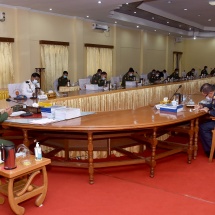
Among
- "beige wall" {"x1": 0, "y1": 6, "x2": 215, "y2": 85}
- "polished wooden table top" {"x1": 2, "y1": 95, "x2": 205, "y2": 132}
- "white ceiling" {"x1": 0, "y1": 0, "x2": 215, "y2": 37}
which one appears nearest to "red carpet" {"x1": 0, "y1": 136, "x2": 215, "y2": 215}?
"polished wooden table top" {"x1": 2, "y1": 95, "x2": 205, "y2": 132}

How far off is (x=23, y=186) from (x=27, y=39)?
5.79m

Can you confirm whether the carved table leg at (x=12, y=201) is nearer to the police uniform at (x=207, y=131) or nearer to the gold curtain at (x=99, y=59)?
the police uniform at (x=207, y=131)

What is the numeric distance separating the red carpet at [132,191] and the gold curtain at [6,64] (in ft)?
15.3

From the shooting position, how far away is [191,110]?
12.6ft

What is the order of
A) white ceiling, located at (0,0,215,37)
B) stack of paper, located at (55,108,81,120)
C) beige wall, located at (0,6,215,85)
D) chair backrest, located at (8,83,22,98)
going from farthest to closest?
beige wall, located at (0,6,215,85) → white ceiling, located at (0,0,215,37) → chair backrest, located at (8,83,22,98) → stack of paper, located at (55,108,81,120)

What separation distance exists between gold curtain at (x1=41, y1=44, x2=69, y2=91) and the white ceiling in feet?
3.39

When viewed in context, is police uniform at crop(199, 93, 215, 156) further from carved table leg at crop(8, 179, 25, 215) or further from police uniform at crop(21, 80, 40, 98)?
police uniform at crop(21, 80, 40, 98)

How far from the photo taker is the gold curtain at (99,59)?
401 inches

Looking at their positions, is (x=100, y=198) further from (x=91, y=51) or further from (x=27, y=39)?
(x=91, y=51)

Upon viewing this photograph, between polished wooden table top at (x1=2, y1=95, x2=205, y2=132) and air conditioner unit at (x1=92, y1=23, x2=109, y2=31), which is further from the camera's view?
air conditioner unit at (x1=92, y1=23, x2=109, y2=31)

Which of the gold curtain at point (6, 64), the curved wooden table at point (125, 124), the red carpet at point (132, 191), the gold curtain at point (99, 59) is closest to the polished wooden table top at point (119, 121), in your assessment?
the curved wooden table at point (125, 124)

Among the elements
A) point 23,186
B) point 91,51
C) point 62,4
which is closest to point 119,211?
point 23,186

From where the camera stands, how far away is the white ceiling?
705 cm

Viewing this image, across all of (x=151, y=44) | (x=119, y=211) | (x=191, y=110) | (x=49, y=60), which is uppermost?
(x=151, y=44)
